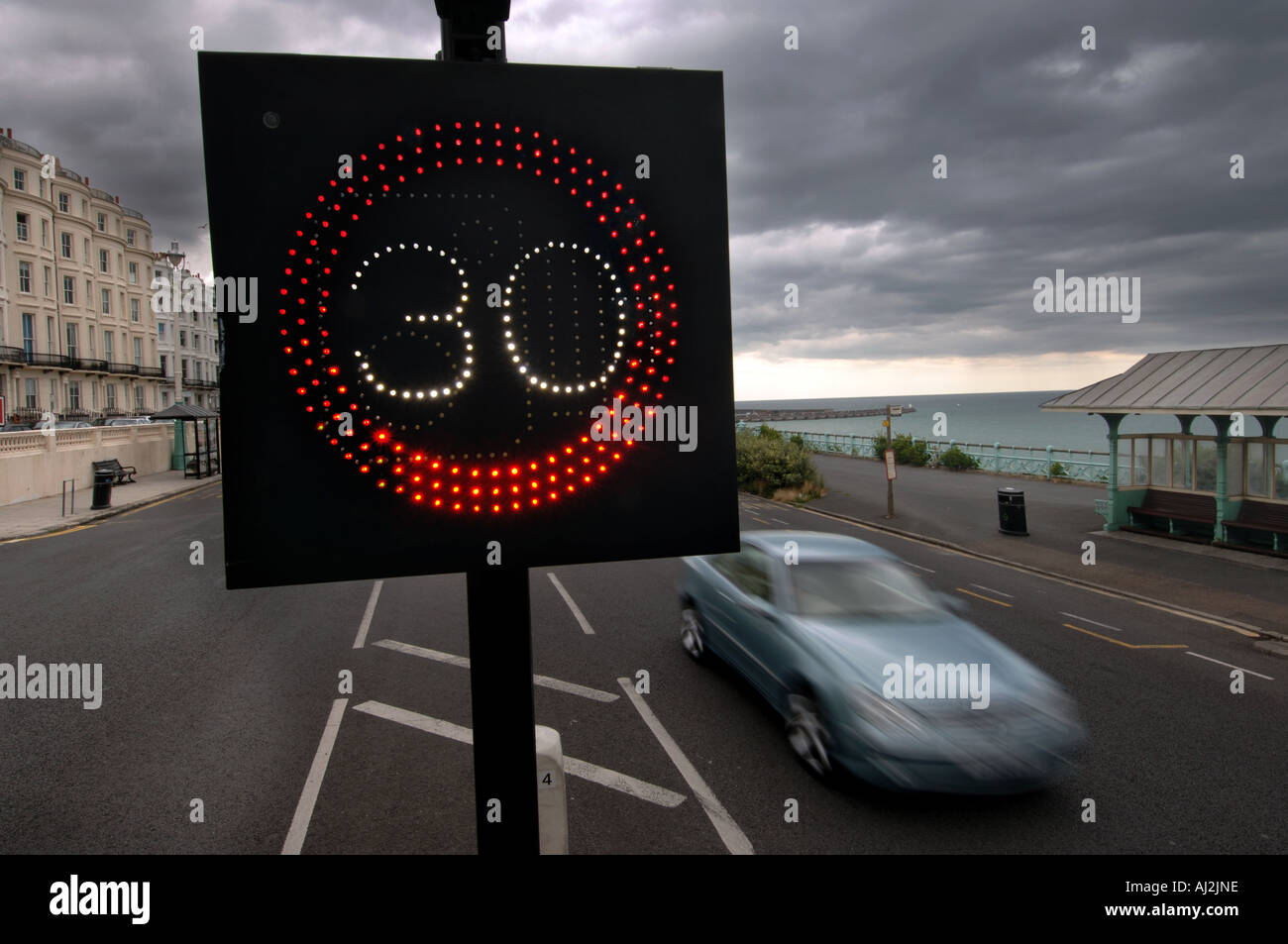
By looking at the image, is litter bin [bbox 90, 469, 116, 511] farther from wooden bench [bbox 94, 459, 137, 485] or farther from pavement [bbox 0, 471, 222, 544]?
wooden bench [bbox 94, 459, 137, 485]

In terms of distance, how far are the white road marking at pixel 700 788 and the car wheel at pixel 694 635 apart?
1142 millimetres

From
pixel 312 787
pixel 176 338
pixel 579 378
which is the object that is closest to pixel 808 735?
pixel 312 787

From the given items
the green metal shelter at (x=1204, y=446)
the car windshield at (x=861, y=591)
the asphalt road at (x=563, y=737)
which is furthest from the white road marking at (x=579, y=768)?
the green metal shelter at (x=1204, y=446)

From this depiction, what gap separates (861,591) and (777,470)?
55.1 ft

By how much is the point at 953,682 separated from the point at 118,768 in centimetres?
644

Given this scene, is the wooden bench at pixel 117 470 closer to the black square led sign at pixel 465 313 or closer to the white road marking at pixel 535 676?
the white road marking at pixel 535 676

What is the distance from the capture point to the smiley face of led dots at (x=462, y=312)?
1.54m

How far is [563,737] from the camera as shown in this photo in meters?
→ 6.39

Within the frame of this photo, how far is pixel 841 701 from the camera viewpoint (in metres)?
5.52

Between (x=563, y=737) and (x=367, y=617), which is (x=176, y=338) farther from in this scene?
(x=563, y=737)
